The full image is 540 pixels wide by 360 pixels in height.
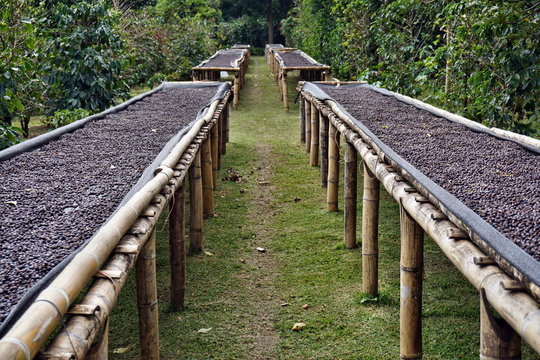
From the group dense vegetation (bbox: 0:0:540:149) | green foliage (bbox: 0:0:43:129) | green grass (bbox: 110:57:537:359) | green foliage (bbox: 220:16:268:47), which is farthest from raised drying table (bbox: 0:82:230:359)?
green foliage (bbox: 220:16:268:47)

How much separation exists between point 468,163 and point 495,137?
0.96 metres

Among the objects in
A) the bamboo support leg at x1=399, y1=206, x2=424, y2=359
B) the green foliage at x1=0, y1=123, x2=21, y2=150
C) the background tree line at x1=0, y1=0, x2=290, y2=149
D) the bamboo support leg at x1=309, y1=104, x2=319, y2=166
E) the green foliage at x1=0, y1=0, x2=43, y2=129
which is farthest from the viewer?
the bamboo support leg at x1=309, y1=104, x2=319, y2=166

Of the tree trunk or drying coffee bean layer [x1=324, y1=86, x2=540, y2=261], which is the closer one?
drying coffee bean layer [x1=324, y1=86, x2=540, y2=261]

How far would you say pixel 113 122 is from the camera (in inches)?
211

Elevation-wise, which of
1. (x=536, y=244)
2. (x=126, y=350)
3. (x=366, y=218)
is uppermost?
(x=536, y=244)

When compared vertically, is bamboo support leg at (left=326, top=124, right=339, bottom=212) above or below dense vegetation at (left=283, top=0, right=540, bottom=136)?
below

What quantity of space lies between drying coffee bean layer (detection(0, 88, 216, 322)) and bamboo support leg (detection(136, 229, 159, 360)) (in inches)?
10.4

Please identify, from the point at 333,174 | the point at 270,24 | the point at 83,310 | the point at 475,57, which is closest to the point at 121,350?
the point at 83,310

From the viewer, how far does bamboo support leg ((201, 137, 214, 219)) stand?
537 cm

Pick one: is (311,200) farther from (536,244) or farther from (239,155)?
(536,244)

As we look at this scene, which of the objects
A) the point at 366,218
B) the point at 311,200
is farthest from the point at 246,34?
Result: the point at 366,218

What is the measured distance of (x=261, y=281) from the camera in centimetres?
423

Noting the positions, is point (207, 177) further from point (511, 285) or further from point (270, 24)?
point (270, 24)

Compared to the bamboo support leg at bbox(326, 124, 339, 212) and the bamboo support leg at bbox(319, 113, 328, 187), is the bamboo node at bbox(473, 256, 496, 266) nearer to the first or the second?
the bamboo support leg at bbox(326, 124, 339, 212)
